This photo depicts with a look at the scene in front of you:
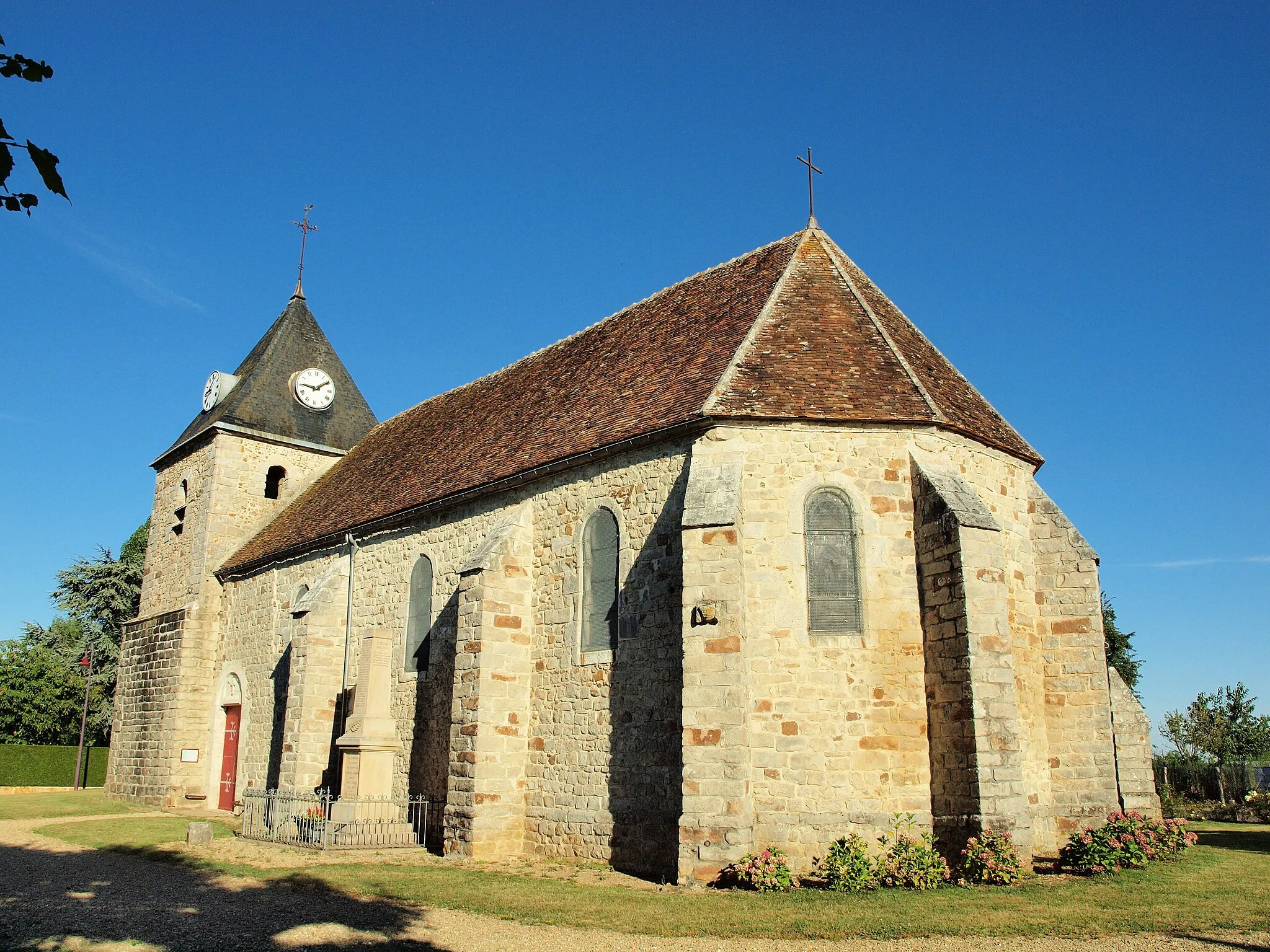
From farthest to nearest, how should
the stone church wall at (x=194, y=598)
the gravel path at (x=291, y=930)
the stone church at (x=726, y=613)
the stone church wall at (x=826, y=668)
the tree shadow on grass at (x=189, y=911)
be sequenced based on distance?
the stone church wall at (x=194, y=598) < the stone church at (x=726, y=613) < the stone church wall at (x=826, y=668) < the tree shadow on grass at (x=189, y=911) < the gravel path at (x=291, y=930)

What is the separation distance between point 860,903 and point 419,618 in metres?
9.71

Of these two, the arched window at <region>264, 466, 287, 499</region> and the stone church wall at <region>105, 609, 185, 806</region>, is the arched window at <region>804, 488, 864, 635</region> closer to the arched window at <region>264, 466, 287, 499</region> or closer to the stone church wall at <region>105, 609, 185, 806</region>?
the stone church wall at <region>105, 609, 185, 806</region>

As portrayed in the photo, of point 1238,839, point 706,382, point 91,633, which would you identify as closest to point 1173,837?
point 1238,839

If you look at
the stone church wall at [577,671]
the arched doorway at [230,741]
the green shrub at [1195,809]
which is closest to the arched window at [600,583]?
the stone church wall at [577,671]

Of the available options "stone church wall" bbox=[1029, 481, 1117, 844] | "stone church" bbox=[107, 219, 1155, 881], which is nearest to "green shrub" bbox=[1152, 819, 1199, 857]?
"stone church" bbox=[107, 219, 1155, 881]

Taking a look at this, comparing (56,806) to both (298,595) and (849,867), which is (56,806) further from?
(849,867)

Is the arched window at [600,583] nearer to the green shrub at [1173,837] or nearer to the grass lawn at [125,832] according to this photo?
the grass lawn at [125,832]

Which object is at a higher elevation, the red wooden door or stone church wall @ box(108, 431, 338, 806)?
stone church wall @ box(108, 431, 338, 806)

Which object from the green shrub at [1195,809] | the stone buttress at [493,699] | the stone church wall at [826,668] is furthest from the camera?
the green shrub at [1195,809]

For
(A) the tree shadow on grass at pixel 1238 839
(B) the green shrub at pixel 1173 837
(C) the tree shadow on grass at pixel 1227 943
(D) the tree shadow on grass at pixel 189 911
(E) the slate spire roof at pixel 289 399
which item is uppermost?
(E) the slate spire roof at pixel 289 399

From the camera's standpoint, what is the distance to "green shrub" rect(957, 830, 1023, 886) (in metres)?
10.3

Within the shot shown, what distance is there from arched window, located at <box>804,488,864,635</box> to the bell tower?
1623 cm

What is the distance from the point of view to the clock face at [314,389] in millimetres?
27078

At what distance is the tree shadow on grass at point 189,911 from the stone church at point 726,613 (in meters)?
3.32
